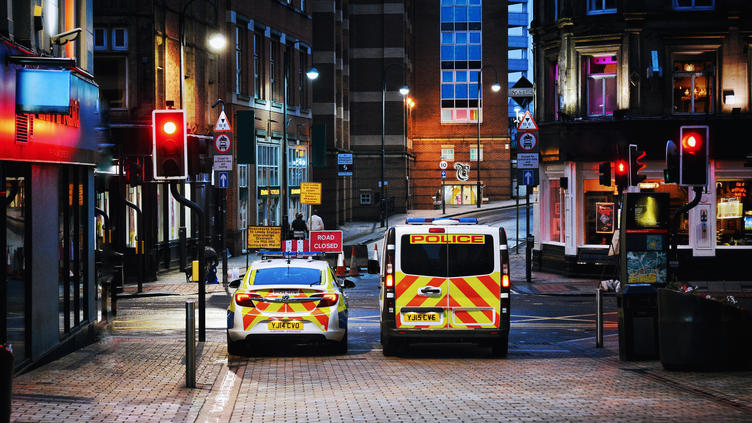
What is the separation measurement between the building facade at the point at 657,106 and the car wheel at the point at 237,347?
1806cm

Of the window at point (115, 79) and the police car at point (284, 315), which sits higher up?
the window at point (115, 79)

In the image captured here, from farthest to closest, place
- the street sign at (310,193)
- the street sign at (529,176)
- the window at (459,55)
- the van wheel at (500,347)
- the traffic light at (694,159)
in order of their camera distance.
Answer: the window at (459,55) → the street sign at (310,193) → the street sign at (529,176) → the traffic light at (694,159) → the van wheel at (500,347)

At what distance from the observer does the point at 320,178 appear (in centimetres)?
6175

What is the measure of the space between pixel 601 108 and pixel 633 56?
6.21 feet

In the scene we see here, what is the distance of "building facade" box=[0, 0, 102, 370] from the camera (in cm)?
1320

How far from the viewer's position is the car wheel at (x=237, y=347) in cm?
1645

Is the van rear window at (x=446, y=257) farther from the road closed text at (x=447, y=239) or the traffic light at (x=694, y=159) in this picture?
the traffic light at (x=694, y=159)

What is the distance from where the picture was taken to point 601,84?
1320 inches

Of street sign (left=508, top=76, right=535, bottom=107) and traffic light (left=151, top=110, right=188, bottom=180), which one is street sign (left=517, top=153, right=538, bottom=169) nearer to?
street sign (left=508, top=76, right=535, bottom=107)

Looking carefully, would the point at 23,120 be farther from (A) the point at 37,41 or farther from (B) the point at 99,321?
(B) the point at 99,321

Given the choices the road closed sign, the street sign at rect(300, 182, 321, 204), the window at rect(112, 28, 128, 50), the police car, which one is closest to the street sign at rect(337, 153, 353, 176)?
the street sign at rect(300, 182, 321, 204)

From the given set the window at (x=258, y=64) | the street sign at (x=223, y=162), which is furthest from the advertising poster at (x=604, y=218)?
the window at (x=258, y=64)

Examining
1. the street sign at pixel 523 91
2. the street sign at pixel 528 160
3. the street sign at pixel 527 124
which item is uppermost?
the street sign at pixel 523 91

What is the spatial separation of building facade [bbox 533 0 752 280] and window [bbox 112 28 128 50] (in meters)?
13.8
